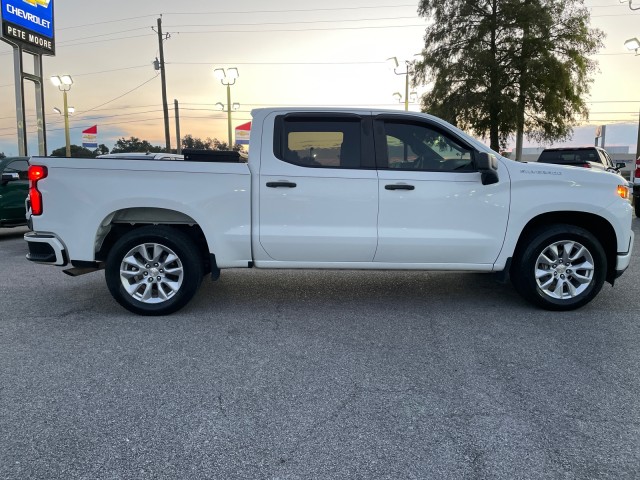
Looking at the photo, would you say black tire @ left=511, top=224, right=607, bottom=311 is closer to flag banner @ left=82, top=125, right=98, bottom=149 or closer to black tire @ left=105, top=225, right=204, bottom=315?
black tire @ left=105, top=225, right=204, bottom=315

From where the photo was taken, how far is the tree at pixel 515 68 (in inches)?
1125

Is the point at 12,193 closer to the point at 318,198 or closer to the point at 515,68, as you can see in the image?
the point at 318,198

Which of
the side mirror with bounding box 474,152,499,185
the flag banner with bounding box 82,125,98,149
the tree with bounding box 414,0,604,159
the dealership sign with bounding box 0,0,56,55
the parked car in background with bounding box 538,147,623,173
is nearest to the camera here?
the side mirror with bounding box 474,152,499,185

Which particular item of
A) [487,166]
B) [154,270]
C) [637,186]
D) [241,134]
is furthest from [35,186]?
[241,134]

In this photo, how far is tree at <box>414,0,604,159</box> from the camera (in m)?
28.6

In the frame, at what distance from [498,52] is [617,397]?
29.8 metres

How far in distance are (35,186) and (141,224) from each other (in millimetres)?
1044

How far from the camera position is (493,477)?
251 centimetres

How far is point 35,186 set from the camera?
5.05 m

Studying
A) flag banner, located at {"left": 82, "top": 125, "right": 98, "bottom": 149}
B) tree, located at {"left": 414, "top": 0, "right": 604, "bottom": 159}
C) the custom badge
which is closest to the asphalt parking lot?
the custom badge

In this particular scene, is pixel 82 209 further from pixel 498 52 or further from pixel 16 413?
pixel 498 52

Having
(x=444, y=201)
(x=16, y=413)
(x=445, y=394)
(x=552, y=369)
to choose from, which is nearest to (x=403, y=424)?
(x=445, y=394)

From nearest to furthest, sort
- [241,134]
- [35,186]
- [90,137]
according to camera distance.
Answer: [35,186] → [241,134] → [90,137]

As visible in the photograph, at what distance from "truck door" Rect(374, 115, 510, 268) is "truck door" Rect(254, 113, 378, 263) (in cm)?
16
